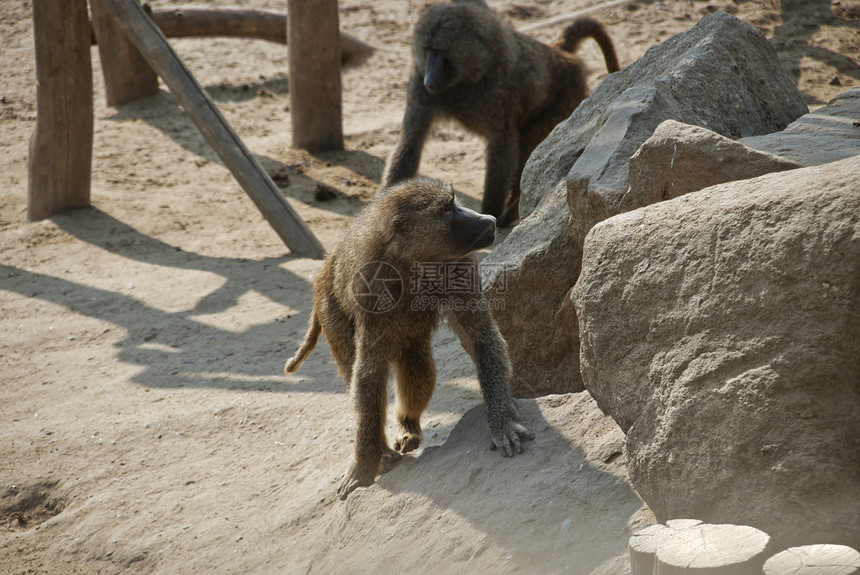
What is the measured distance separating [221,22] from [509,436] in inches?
Answer: 327

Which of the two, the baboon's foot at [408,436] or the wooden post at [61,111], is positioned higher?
the wooden post at [61,111]

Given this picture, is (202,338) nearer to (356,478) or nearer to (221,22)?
(356,478)

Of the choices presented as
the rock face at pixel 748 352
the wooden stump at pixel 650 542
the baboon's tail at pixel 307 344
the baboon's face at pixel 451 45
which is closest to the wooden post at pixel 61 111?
the baboon's face at pixel 451 45

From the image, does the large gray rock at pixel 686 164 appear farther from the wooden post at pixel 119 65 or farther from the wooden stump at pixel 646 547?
the wooden post at pixel 119 65

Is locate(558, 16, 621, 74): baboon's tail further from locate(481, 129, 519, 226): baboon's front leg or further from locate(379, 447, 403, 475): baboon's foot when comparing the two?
locate(379, 447, 403, 475): baboon's foot

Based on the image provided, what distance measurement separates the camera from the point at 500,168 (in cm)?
680

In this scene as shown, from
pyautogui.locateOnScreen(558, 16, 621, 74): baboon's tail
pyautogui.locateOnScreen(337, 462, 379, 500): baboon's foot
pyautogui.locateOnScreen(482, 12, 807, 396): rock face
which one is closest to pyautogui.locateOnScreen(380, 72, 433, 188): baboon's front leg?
pyautogui.locateOnScreen(558, 16, 621, 74): baboon's tail

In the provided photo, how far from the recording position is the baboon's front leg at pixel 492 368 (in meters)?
3.27

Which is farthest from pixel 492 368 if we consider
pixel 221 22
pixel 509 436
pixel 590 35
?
pixel 221 22

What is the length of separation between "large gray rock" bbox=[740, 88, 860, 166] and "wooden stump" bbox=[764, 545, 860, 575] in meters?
1.49

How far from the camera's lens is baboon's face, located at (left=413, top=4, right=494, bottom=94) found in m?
6.52

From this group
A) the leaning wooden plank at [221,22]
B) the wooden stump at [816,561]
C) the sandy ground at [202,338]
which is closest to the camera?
the wooden stump at [816,561]

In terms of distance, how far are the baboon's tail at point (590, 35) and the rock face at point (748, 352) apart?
17.6 feet

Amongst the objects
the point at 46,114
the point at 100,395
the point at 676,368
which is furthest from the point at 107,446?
the point at 46,114
